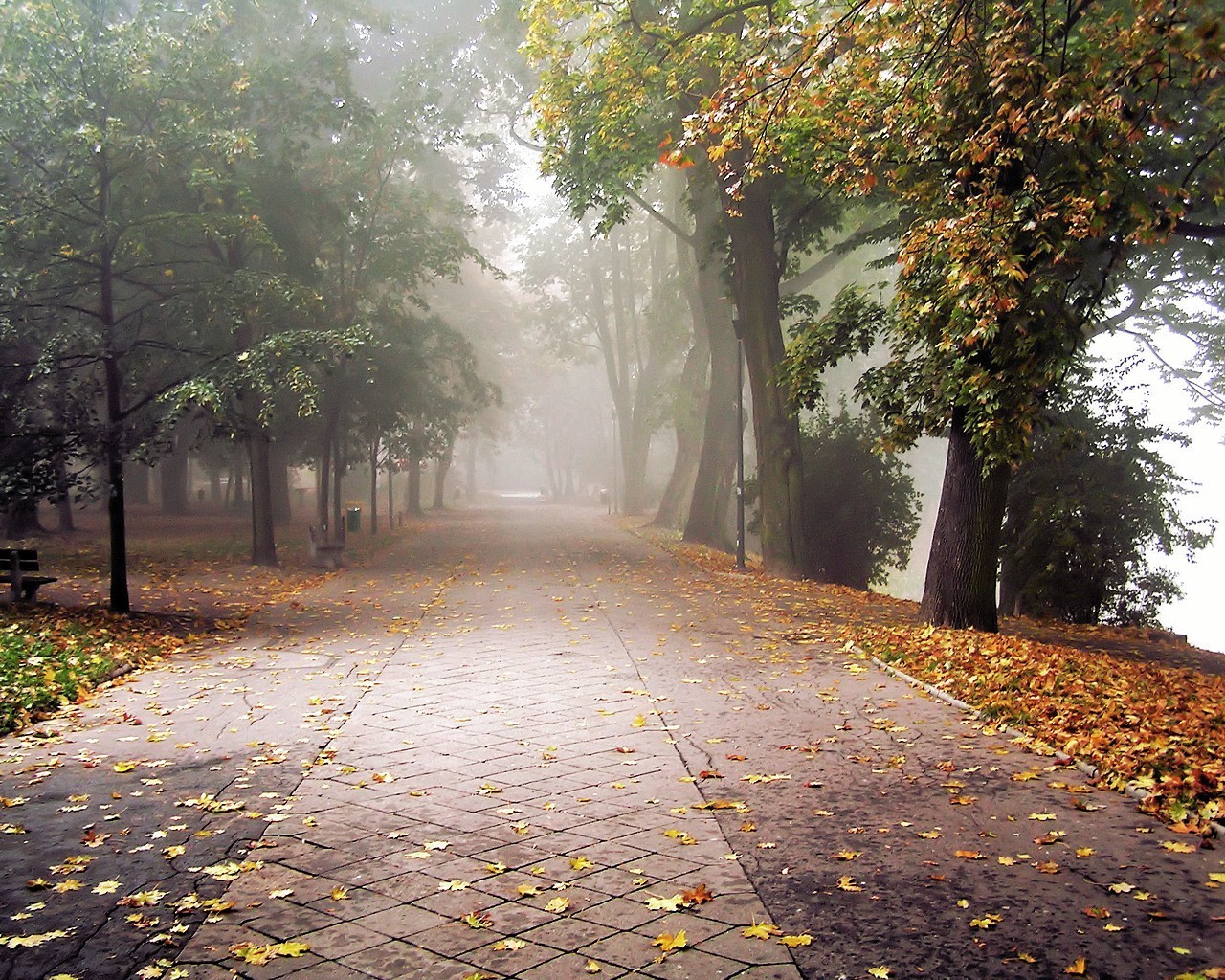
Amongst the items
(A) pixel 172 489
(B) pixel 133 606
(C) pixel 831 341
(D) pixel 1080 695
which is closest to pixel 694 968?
(D) pixel 1080 695

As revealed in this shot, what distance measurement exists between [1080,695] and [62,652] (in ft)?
30.5

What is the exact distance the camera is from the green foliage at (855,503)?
20.8m

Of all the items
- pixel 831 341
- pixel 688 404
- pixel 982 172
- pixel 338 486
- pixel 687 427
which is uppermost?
pixel 982 172

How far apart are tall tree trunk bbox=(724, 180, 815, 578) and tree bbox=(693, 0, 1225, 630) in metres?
4.78

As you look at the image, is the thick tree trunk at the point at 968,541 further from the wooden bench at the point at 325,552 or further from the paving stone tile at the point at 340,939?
the wooden bench at the point at 325,552

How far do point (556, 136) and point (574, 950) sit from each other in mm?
15489

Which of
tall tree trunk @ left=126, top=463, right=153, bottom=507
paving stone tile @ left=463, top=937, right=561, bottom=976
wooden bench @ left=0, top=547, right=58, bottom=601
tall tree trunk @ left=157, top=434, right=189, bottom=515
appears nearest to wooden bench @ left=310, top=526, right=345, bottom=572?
wooden bench @ left=0, top=547, right=58, bottom=601

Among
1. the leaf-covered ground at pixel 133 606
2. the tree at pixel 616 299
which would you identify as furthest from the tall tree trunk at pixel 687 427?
the leaf-covered ground at pixel 133 606

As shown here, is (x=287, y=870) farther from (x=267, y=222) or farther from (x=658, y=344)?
(x=658, y=344)

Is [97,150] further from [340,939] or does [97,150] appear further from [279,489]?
[279,489]

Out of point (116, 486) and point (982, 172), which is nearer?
point (982, 172)

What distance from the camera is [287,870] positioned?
474 cm

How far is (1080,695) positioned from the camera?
8039mm

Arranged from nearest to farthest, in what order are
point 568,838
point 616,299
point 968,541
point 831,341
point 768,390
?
point 568,838, point 968,541, point 831,341, point 768,390, point 616,299
